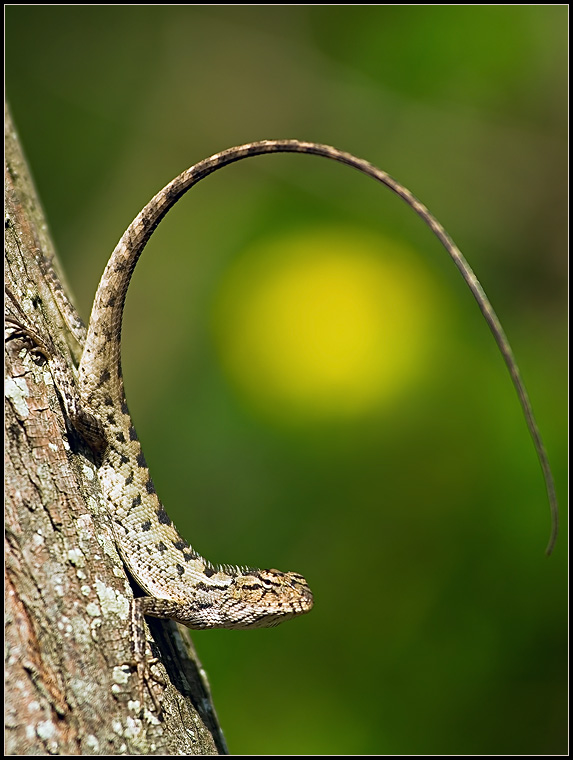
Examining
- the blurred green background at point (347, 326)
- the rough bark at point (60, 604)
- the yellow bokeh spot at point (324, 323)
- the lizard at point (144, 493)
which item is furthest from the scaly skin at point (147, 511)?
the yellow bokeh spot at point (324, 323)

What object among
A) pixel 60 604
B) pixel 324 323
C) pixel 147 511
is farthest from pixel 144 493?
pixel 324 323

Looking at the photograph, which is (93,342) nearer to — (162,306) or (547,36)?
(162,306)

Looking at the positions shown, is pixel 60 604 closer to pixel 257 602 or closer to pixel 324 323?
pixel 257 602

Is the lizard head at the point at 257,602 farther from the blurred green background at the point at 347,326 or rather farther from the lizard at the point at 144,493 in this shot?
the blurred green background at the point at 347,326

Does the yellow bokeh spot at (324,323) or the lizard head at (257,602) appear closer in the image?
the lizard head at (257,602)

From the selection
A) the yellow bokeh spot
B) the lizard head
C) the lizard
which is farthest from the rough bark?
the yellow bokeh spot
